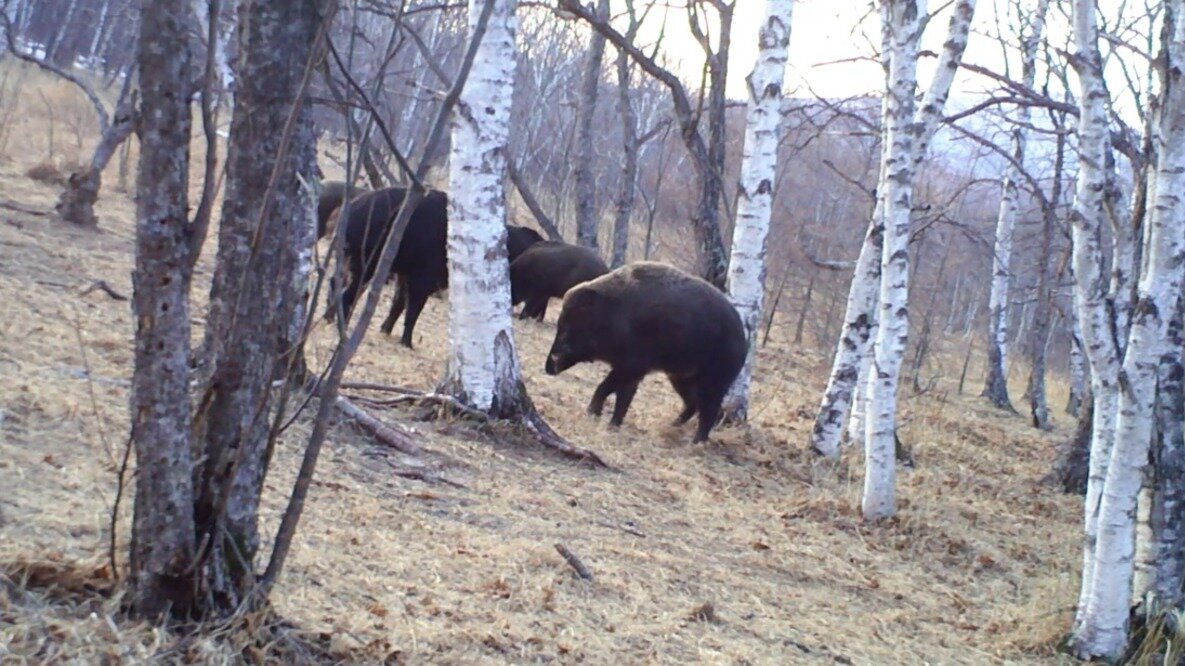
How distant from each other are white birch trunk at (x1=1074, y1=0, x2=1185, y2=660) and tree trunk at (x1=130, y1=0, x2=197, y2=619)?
176 inches

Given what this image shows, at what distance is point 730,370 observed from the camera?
11039 millimetres

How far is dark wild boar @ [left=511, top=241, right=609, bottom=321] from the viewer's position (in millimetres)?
16172

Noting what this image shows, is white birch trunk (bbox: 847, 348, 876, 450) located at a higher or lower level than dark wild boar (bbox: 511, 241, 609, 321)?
lower

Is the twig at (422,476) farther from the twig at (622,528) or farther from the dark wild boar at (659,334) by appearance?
the dark wild boar at (659,334)

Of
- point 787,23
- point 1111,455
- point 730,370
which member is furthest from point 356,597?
point 787,23

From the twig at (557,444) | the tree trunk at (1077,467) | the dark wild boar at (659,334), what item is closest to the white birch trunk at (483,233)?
the twig at (557,444)

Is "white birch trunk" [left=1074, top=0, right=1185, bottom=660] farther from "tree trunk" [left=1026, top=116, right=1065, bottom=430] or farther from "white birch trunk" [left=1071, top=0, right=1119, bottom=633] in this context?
"tree trunk" [left=1026, top=116, right=1065, bottom=430]

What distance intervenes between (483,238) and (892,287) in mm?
2867

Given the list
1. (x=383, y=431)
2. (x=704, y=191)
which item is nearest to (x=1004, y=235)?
(x=704, y=191)

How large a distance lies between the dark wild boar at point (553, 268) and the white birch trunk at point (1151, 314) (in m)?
10.2

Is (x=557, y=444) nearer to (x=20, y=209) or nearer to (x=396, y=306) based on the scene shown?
(x=396, y=306)

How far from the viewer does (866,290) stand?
431 inches

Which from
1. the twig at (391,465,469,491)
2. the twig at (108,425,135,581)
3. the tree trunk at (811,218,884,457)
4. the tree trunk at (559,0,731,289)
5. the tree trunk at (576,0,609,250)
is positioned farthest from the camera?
the tree trunk at (576,0,609,250)

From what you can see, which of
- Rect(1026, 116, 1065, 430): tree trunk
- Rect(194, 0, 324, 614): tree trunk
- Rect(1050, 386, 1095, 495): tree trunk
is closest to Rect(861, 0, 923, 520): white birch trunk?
Rect(1050, 386, 1095, 495): tree trunk
